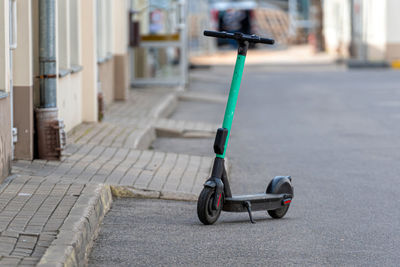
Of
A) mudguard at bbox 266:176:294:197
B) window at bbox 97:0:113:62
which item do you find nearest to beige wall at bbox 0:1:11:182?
mudguard at bbox 266:176:294:197

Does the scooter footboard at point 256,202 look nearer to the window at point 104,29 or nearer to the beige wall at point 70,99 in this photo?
the beige wall at point 70,99

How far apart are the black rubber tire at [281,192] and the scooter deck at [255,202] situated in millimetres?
43

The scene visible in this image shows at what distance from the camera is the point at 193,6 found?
51688 mm

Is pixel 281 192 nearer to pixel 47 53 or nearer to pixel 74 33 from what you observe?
pixel 47 53

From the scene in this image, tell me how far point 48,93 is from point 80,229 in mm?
3606

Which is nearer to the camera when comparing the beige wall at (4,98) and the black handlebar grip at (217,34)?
the black handlebar grip at (217,34)

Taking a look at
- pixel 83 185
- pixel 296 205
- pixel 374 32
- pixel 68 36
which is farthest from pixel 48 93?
pixel 374 32

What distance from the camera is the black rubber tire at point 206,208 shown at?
6.54 m

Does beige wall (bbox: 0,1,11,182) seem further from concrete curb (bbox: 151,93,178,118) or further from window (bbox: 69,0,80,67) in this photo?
concrete curb (bbox: 151,93,178,118)

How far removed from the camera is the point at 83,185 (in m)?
7.34

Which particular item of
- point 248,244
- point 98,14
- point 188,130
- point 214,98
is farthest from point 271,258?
point 214,98

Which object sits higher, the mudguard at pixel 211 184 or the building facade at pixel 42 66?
the building facade at pixel 42 66

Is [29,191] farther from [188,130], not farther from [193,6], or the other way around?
[193,6]

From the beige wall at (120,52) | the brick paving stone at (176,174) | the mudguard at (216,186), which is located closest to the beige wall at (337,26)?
the beige wall at (120,52)
